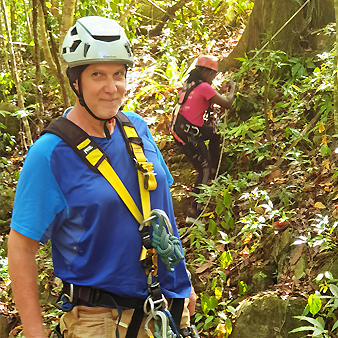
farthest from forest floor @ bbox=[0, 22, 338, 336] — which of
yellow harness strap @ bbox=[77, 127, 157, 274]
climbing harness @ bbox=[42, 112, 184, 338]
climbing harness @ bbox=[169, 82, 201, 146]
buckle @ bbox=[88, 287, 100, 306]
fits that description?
buckle @ bbox=[88, 287, 100, 306]

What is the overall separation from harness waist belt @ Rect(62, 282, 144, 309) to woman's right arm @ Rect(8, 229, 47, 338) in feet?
0.51

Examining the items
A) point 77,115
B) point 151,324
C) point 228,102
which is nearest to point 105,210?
point 77,115

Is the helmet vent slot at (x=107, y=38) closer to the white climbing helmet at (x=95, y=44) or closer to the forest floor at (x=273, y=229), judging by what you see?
the white climbing helmet at (x=95, y=44)

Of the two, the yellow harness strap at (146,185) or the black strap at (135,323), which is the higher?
the yellow harness strap at (146,185)

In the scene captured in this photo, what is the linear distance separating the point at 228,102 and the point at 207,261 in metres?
2.44

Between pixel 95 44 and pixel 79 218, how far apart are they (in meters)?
0.78

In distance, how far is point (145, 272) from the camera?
1863mm

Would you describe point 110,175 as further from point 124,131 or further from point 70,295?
point 70,295

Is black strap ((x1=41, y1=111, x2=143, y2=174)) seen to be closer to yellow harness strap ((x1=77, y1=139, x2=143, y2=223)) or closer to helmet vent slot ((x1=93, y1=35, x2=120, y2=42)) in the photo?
yellow harness strap ((x1=77, y1=139, x2=143, y2=223))

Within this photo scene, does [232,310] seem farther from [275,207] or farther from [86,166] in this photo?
[86,166]

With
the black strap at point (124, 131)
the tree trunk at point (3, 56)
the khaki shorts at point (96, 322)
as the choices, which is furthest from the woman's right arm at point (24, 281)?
the tree trunk at point (3, 56)

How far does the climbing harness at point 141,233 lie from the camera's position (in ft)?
5.82

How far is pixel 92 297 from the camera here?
1.77 m

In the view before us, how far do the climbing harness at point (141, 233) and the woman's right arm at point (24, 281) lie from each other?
16cm
